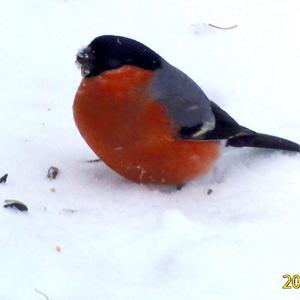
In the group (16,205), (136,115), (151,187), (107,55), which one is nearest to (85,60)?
(107,55)

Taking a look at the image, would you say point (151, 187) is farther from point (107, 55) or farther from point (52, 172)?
point (107, 55)

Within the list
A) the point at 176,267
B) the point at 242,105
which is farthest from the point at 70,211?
the point at 242,105

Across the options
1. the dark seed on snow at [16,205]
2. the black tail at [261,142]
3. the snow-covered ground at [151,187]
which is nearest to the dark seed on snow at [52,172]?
the snow-covered ground at [151,187]

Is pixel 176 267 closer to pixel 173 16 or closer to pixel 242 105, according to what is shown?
pixel 242 105

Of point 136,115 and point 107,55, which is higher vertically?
point 107,55

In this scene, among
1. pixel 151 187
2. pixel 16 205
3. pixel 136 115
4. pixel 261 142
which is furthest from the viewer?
pixel 261 142

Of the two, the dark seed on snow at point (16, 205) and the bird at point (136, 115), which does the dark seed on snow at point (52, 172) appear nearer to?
the bird at point (136, 115)
